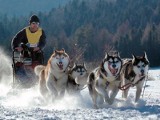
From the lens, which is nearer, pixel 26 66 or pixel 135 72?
pixel 135 72

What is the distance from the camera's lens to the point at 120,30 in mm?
104188

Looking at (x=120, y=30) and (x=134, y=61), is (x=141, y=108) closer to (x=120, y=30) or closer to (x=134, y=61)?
(x=134, y=61)

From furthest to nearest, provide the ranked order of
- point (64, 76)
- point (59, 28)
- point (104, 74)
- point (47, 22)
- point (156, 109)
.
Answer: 1. point (47, 22)
2. point (59, 28)
3. point (64, 76)
4. point (104, 74)
5. point (156, 109)

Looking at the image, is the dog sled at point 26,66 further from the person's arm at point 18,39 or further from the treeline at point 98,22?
the treeline at point 98,22

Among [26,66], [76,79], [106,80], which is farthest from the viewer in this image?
[26,66]

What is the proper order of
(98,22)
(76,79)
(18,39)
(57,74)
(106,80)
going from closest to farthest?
(106,80)
(57,74)
(76,79)
(18,39)
(98,22)

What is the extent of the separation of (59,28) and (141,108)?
11059 centimetres

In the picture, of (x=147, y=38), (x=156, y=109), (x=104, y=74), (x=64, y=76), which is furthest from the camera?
(x=147, y=38)

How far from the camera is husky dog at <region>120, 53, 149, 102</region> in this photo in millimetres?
7961

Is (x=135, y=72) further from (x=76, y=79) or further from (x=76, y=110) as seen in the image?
(x=76, y=79)

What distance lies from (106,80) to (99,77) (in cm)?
13

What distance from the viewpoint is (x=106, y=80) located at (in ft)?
26.1

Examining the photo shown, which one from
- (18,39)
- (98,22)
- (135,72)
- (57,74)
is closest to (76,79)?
(57,74)

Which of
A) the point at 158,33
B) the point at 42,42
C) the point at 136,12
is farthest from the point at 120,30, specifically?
the point at 42,42
